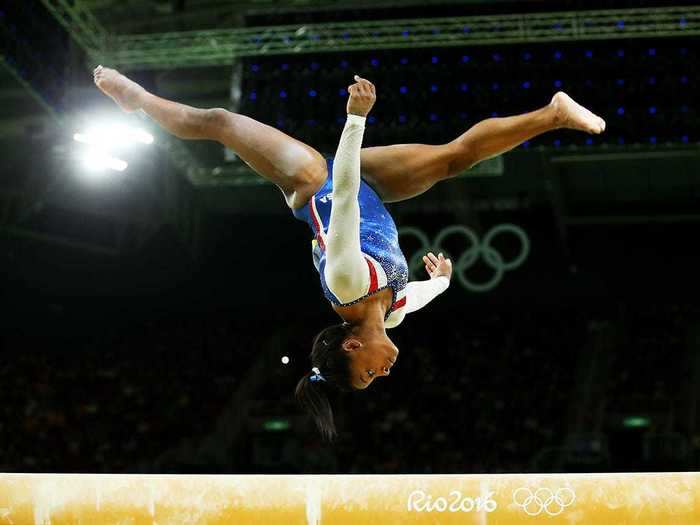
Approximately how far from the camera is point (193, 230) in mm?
13359

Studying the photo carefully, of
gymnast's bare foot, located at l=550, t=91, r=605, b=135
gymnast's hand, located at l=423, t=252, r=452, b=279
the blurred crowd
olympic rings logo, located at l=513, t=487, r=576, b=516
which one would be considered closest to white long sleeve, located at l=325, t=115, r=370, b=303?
gymnast's bare foot, located at l=550, t=91, r=605, b=135

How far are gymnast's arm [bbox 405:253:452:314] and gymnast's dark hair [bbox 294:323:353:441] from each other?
19.0 inches

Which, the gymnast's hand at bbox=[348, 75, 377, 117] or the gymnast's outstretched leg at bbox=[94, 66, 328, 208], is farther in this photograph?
the gymnast's outstretched leg at bbox=[94, 66, 328, 208]

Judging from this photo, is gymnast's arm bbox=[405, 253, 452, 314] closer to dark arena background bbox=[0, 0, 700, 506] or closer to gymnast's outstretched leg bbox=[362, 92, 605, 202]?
gymnast's outstretched leg bbox=[362, 92, 605, 202]

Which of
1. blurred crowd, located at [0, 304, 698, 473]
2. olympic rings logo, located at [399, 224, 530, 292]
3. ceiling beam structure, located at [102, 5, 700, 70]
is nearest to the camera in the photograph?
ceiling beam structure, located at [102, 5, 700, 70]

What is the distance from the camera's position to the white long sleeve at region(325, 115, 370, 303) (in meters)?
3.50

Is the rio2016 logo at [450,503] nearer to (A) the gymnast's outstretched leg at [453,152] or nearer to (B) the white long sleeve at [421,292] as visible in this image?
(B) the white long sleeve at [421,292]

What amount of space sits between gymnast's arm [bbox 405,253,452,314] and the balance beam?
0.84 m

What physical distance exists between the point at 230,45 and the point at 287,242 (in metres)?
4.79

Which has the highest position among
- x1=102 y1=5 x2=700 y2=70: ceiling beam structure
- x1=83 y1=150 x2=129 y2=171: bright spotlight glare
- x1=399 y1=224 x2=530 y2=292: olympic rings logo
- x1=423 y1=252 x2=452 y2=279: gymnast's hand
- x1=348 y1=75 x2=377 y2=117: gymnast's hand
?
x1=102 y1=5 x2=700 y2=70: ceiling beam structure

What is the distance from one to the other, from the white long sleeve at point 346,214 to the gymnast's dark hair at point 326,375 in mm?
374

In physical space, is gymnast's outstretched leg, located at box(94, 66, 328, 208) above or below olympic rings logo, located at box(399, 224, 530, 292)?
below

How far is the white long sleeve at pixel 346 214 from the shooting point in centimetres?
350

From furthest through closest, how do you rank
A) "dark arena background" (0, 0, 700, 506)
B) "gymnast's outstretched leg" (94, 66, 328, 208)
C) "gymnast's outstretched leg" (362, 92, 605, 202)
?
1. "dark arena background" (0, 0, 700, 506)
2. "gymnast's outstretched leg" (94, 66, 328, 208)
3. "gymnast's outstretched leg" (362, 92, 605, 202)
